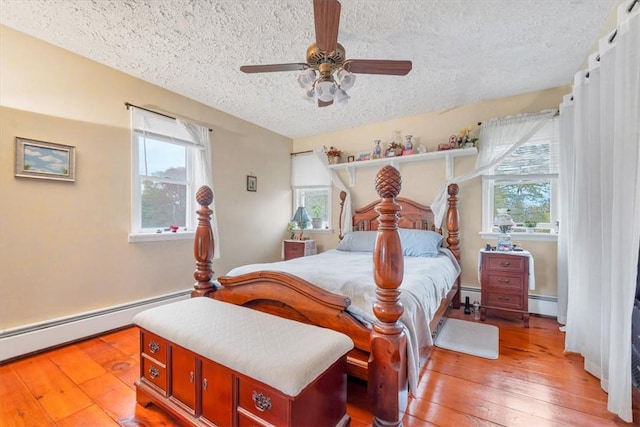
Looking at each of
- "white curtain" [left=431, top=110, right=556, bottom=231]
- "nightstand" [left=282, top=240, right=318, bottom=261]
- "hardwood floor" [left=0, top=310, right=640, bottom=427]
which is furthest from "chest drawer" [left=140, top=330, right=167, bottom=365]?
"white curtain" [left=431, top=110, right=556, bottom=231]

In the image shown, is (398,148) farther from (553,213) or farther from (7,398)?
(7,398)

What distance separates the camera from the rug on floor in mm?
2270

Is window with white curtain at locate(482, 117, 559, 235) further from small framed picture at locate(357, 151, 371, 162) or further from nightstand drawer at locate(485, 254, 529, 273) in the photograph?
small framed picture at locate(357, 151, 371, 162)

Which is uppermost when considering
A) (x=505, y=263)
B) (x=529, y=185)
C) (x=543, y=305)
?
(x=529, y=185)

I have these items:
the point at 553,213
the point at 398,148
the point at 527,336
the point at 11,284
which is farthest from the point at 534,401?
the point at 11,284

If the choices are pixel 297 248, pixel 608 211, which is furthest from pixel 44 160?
pixel 608 211

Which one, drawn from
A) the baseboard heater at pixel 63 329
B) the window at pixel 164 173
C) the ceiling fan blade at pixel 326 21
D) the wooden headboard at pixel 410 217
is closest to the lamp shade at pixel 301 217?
the wooden headboard at pixel 410 217

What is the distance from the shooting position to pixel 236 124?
3.93 meters

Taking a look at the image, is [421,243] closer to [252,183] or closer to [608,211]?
[608,211]

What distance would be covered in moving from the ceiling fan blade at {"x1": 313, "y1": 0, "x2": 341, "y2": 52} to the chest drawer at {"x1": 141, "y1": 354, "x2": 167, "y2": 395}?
2.11 m

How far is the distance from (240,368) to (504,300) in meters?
2.87

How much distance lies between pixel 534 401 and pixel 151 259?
348 centimetres

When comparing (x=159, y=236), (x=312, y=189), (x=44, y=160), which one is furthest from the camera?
(x=312, y=189)

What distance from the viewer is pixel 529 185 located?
3.18m
